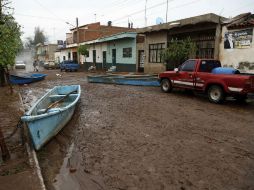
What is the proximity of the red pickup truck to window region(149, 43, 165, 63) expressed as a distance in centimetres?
936

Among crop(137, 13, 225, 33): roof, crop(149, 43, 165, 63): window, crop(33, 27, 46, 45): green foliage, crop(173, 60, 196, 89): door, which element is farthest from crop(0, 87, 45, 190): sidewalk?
crop(33, 27, 46, 45): green foliage

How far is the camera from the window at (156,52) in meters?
22.7

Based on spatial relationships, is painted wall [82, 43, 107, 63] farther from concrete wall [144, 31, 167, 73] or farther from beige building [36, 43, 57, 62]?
beige building [36, 43, 57, 62]

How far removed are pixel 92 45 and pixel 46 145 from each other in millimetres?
33011

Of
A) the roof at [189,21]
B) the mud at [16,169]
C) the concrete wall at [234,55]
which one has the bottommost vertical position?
the mud at [16,169]

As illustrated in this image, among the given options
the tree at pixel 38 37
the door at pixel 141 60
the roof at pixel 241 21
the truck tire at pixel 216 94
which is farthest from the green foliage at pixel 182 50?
the tree at pixel 38 37

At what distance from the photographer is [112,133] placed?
23.5 ft

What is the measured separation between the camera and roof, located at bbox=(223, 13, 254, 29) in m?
14.4

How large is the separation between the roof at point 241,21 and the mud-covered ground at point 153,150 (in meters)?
6.95

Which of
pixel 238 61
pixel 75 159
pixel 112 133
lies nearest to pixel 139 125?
pixel 112 133

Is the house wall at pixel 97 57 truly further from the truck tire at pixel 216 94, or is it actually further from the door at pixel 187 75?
the truck tire at pixel 216 94

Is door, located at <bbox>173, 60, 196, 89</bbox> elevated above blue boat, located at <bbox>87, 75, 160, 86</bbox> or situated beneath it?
elevated above

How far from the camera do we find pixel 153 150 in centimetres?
579

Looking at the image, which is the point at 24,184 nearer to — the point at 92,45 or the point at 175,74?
the point at 175,74
